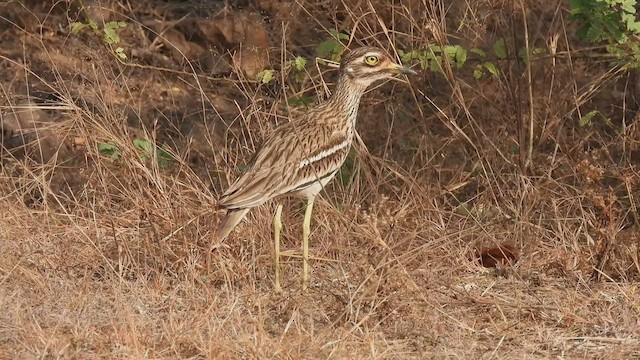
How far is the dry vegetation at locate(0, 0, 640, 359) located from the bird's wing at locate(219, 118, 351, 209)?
20cm

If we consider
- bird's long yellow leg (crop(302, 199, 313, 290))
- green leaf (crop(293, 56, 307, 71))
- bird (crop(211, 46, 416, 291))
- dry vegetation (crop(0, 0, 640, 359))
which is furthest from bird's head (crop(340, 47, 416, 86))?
green leaf (crop(293, 56, 307, 71))

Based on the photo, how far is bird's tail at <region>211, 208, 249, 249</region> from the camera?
19.2ft

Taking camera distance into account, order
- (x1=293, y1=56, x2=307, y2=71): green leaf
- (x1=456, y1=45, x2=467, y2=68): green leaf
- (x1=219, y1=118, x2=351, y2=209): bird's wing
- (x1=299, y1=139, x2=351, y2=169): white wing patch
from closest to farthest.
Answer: (x1=219, y1=118, x2=351, y2=209): bird's wing < (x1=299, y1=139, x2=351, y2=169): white wing patch < (x1=456, y1=45, x2=467, y2=68): green leaf < (x1=293, y1=56, x2=307, y2=71): green leaf

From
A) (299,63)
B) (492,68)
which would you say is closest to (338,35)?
(299,63)

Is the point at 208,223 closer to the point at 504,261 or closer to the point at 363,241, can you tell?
the point at 363,241

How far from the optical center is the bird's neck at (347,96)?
6.42 metres

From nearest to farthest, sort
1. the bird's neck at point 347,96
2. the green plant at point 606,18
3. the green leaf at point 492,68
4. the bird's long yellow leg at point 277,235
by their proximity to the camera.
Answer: the bird's long yellow leg at point 277,235
the green plant at point 606,18
the bird's neck at point 347,96
the green leaf at point 492,68

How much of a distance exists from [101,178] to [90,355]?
168cm

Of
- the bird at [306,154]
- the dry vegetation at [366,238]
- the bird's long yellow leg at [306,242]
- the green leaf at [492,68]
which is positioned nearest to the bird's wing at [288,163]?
the bird at [306,154]

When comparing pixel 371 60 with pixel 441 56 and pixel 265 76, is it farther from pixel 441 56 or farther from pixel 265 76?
pixel 265 76

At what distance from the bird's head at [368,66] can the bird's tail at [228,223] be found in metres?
0.91

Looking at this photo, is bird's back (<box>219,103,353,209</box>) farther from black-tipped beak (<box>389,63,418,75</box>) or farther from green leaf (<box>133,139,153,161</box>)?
green leaf (<box>133,139,153,161</box>)

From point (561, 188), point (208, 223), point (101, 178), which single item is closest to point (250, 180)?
point (208, 223)

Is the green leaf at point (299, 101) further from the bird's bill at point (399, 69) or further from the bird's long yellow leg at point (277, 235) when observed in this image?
the bird's long yellow leg at point (277, 235)
